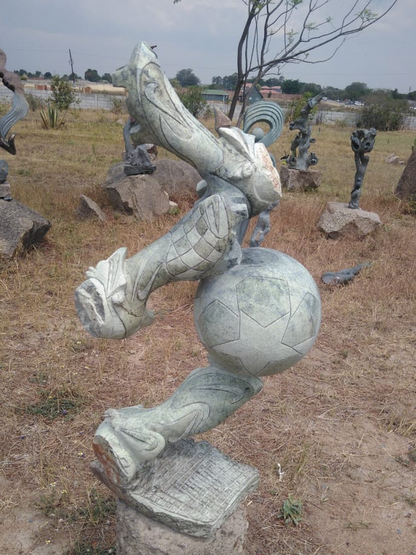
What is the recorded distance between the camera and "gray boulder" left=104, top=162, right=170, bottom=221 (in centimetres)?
609

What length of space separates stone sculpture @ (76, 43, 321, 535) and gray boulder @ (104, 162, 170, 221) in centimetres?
454

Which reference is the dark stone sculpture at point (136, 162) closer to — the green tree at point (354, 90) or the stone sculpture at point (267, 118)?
the stone sculpture at point (267, 118)

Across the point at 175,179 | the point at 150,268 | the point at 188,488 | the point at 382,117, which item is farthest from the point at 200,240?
the point at 382,117

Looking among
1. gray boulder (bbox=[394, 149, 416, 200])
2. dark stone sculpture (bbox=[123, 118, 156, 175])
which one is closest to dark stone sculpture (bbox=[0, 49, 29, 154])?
dark stone sculpture (bbox=[123, 118, 156, 175])

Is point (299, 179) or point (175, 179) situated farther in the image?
point (299, 179)

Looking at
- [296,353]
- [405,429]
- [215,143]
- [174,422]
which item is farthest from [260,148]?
[405,429]

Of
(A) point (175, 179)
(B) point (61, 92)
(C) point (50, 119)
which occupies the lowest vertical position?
(A) point (175, 179)

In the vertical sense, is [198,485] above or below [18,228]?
below

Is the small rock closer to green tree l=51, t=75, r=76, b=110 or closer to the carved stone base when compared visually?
green tree l=51, t=75, r=76, b=110

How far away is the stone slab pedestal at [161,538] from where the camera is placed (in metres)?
1.70

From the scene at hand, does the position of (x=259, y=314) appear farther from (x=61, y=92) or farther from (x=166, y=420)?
(x=61, y=92)

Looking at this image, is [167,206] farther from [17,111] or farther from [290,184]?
[290,184]

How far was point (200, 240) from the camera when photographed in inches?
56.4

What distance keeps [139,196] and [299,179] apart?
3.57m
